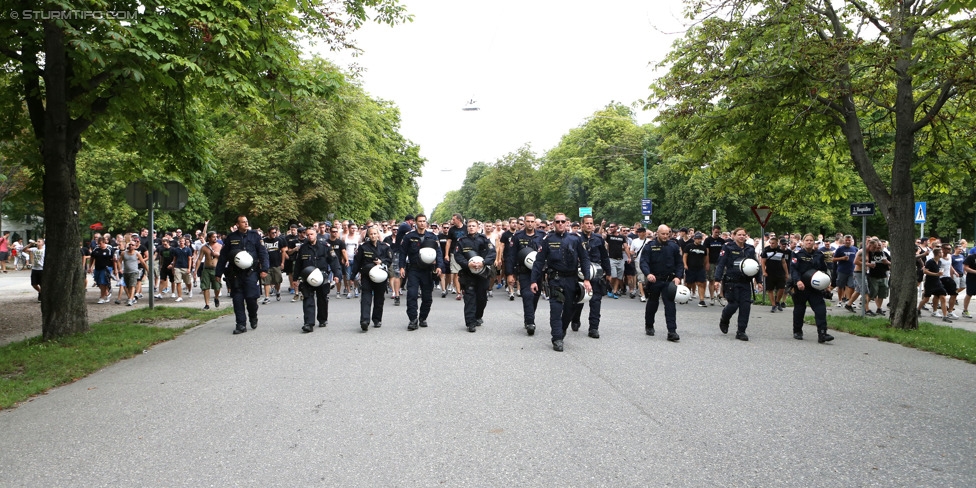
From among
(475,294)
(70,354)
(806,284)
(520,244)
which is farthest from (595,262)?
(70,354)

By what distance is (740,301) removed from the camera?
1112 cm

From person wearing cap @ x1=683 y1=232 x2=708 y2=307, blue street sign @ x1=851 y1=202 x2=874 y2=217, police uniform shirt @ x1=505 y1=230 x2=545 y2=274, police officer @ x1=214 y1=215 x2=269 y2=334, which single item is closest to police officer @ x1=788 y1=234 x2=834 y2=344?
blue street sign @ x1=851 y1=202 x2=874 y2=217

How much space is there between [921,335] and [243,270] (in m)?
11.5

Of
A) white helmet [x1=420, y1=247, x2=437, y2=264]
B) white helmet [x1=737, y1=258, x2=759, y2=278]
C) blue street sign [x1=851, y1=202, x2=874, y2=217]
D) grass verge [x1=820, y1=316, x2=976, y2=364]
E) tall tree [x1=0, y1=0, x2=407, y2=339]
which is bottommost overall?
grass verge [x1=820, y1=316, x2=976, y2=364]

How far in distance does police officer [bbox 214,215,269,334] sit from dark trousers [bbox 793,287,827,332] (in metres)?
9.00

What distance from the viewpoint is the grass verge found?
32.6 feet

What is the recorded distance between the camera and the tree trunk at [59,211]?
1036cm

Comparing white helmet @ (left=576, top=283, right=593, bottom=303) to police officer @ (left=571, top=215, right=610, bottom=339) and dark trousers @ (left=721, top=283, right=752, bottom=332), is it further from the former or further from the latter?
dark trousers @ (left=721, top=283, right=752, bottom=332)

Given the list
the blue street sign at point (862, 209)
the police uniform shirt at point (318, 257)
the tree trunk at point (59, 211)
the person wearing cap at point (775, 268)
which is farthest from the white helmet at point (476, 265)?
the blue street sign at point (862, 209)

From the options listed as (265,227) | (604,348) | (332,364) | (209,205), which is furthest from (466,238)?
(209,205)

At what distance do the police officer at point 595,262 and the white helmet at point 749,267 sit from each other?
2.14m

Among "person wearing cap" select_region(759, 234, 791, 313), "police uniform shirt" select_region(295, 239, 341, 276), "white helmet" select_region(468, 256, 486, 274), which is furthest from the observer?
"person wearing cap" select_region(759, 234, 791, 313)

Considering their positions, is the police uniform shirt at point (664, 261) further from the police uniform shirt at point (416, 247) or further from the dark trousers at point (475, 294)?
the police uniform shirt at point (416, 247)

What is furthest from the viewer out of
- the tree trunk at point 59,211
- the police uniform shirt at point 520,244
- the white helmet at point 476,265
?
the police uniform shirt at point 520,244
